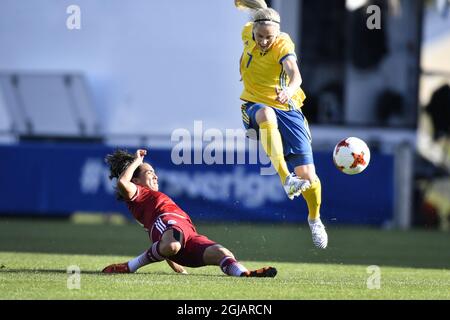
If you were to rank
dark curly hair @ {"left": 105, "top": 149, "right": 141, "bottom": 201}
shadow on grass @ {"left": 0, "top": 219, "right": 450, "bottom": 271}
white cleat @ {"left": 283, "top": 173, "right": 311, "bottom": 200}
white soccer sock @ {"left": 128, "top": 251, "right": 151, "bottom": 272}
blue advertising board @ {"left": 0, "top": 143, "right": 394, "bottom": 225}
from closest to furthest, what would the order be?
1. white soccer sock @ {"left": 128, "top": 251, "right": 151, "bottom": 272}
2. dark curly hair @ {"left": 105, "top": 149, "right": 141, "bottom": 201}
3. white cleat @ {"left": 283, "top": 173, "right": 311, "bottom": 200}
4. shadow on grass @ {"left": 0, "top": 219, "right": 450, "bottom": 271}
5. blue advertising board @ {"left": 0, "top": 143, "right": 394, "bottom": 225}

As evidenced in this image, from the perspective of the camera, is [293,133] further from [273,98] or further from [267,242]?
[267,242]

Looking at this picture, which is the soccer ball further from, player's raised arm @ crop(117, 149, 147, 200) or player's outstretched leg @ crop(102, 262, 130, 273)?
player's outstretched leg @ crop(102, 262, 130, 273)

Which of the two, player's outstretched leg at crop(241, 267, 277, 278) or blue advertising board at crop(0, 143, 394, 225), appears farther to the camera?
blue advertising board at crop(0, 143, 394, 225)

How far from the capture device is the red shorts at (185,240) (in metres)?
8.80

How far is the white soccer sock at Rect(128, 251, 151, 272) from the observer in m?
8.85

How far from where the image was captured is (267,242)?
14047mm

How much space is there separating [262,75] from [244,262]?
1.83m

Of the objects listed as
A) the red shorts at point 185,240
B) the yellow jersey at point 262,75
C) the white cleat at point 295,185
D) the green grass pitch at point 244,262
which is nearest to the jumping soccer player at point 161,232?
the red shorts at point 185,240

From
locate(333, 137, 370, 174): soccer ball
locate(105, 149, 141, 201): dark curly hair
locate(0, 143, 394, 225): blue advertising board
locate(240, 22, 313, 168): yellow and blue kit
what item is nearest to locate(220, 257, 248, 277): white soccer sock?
locate(105, 149, 141, 201): dark curly hair

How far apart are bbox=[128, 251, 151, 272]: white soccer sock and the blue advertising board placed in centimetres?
924

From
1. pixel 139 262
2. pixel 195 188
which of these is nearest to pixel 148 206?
pixel 139 262

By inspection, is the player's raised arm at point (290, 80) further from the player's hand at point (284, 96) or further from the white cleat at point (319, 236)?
the white cleat at point (319, 236)
